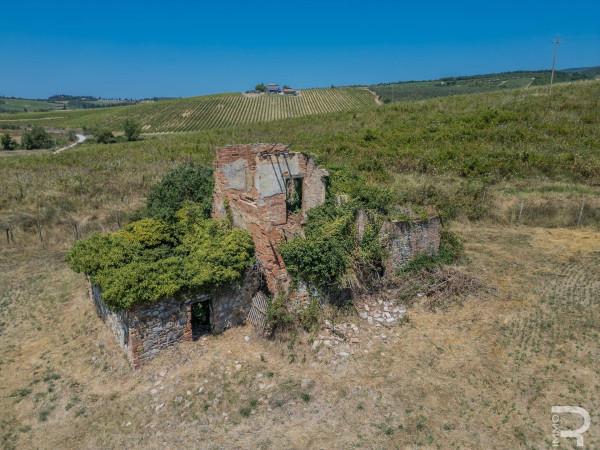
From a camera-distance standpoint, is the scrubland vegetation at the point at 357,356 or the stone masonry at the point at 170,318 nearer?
the scrubland vegetation at the point at 357,356

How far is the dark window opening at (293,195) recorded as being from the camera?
13.2 m

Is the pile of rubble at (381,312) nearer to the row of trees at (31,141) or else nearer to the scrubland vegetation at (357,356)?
the scrubland vegetation at (357,356)

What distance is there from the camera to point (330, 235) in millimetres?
11484

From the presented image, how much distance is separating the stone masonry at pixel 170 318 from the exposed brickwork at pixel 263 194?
68cm

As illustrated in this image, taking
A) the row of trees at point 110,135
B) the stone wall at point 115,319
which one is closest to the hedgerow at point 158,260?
the stone wall at point 115,319

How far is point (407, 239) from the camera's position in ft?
43.3

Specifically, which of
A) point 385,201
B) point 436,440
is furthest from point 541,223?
point 436,440

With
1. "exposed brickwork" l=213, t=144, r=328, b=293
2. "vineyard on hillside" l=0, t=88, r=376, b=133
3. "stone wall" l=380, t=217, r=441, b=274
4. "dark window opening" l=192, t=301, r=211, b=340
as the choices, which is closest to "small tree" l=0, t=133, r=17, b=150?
"vineyard on hillside" l=0, t=88, r=376, b=133

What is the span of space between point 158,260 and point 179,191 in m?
5.72

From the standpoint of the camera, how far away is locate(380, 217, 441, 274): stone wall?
42.4ft

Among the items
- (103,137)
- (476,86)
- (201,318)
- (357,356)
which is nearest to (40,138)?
(103,137)

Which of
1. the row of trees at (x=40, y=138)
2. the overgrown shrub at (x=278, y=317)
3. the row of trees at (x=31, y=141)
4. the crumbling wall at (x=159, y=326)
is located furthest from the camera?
the row of trees at (x=40, y=138)

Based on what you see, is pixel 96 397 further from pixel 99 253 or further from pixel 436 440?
pixel 436 440

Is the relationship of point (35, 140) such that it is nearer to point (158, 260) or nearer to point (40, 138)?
point (40, 138)
